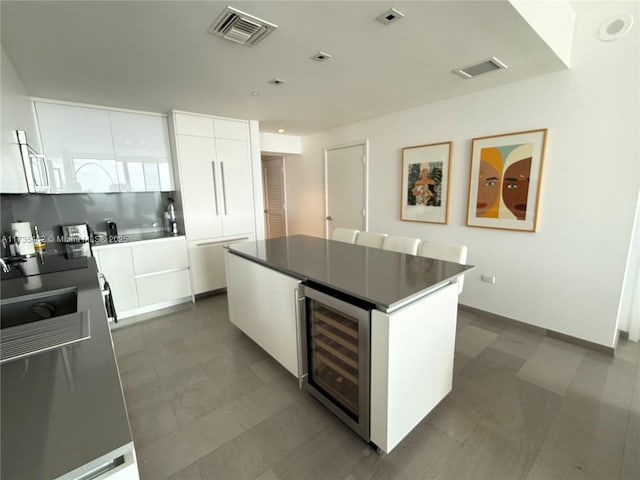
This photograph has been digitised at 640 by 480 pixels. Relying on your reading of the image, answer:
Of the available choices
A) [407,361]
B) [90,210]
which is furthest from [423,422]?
[90,210]

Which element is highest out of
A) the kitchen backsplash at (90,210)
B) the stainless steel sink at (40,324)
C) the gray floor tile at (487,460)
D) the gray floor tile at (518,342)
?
the kitchen backsplash at (90,210)

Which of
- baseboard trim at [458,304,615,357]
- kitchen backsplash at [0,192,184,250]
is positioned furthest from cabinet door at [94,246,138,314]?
baseboard trim at [458,304,615,357]

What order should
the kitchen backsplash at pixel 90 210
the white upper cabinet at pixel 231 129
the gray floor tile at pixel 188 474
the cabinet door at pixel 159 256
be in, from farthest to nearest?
the white upper cabinet at pixel 231 129
the cabinet door at pixel 159 256
the kitchen backsplash at pixel 90 210
the gray floor tile at pixel 188 474

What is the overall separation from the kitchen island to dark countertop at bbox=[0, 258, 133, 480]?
3.38 ft

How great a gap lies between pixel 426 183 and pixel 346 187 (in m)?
1.38

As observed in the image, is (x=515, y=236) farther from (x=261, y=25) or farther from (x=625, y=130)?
(x=261, y=25)

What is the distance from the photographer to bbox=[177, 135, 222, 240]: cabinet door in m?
3.58

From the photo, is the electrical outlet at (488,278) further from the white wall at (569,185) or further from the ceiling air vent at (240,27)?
the ceiling air vent at (240,27)

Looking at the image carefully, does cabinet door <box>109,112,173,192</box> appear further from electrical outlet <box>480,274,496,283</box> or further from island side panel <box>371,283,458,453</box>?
electrical outlet <box>480,274,496,283</box>

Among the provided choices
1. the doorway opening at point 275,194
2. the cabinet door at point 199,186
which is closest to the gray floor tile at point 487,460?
the cabinet door at point 199,186

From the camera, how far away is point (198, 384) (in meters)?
2.20

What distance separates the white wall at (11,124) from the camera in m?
1.70

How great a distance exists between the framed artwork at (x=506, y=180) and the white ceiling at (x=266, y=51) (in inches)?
22.3

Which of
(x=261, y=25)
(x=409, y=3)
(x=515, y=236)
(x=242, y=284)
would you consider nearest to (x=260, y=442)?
(x=242, y=284)
